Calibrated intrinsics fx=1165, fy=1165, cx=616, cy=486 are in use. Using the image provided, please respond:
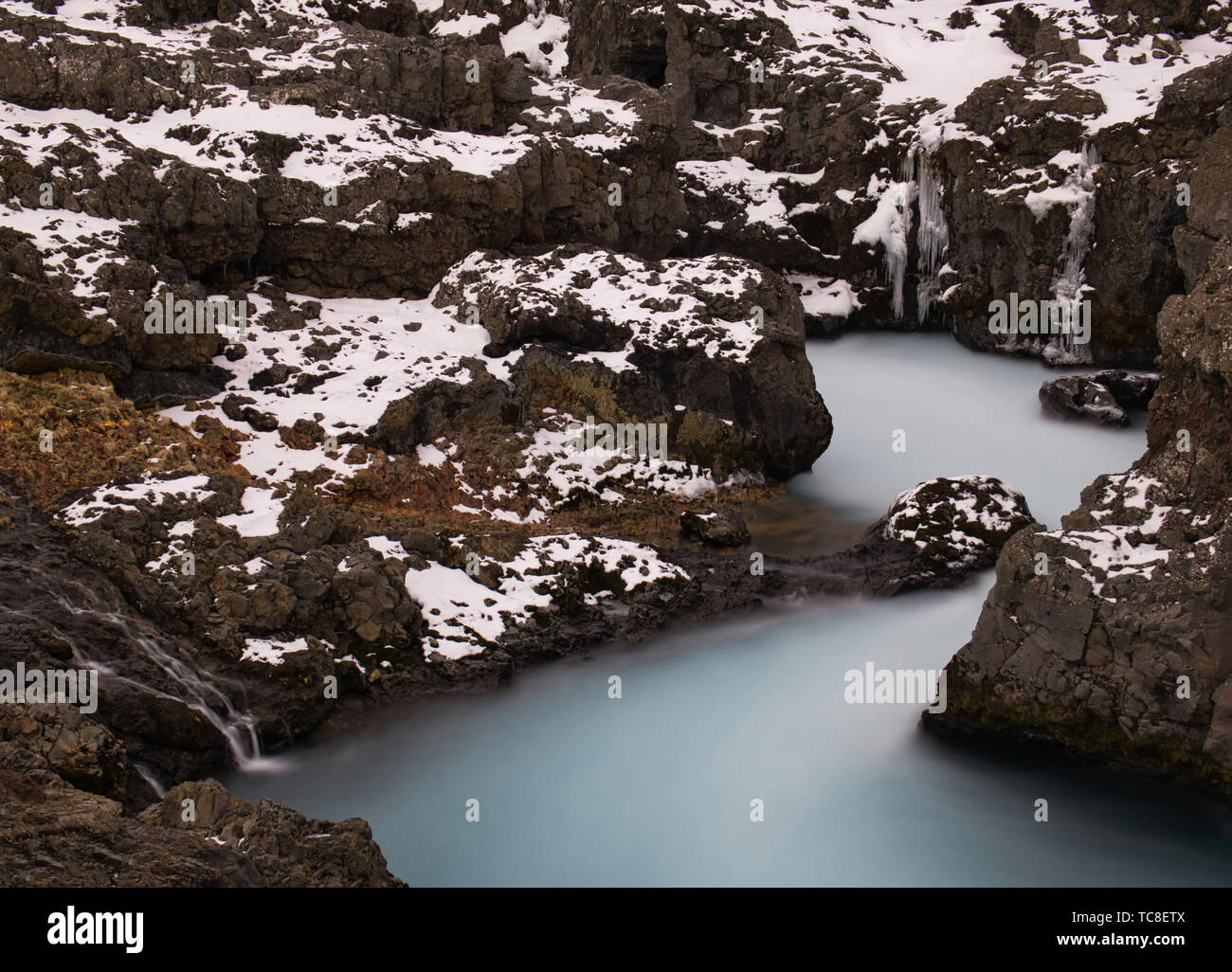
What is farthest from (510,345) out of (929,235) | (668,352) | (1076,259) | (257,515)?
(1076,259)

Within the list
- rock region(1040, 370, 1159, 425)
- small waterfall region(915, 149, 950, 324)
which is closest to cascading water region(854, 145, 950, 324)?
small waterfall region(915, 149, 950, 324)

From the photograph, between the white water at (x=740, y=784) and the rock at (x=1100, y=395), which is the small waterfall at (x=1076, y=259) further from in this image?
the white water at (x=740, y=784)

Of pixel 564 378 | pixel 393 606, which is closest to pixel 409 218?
pixel 564 378

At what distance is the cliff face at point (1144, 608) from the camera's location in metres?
11.1

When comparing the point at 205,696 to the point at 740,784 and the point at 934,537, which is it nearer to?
the point at 740,784

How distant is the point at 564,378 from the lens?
69.7 ft

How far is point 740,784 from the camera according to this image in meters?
12.1

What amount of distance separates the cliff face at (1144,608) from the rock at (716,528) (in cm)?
637

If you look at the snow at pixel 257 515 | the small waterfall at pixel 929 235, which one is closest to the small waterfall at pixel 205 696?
the snow at pixel 257 515

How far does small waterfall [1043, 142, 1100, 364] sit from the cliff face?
16220 mm

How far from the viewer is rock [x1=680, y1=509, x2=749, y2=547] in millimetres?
18781

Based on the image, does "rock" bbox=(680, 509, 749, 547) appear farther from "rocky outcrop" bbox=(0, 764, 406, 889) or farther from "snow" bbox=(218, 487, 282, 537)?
"rocky outcrop" bbox=(0, 764, 406, 889)
